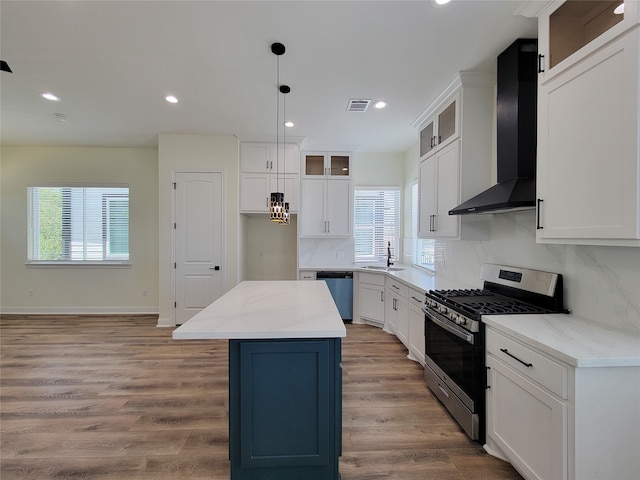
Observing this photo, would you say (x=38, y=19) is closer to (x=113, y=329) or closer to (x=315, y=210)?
(x=315, y=210)

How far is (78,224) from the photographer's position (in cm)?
483

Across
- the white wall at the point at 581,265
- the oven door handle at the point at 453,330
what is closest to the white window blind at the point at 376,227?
the white wall at the point at 581,265

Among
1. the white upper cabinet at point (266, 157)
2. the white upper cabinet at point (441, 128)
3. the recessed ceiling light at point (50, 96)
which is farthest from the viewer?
the white upper cabinet at point (266, 157)

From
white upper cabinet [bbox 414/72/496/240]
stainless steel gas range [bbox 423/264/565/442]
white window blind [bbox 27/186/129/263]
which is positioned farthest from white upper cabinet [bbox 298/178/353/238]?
white window blind [bbox 27/186/129/263]

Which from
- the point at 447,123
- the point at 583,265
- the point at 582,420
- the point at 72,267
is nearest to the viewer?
the point at 582,420

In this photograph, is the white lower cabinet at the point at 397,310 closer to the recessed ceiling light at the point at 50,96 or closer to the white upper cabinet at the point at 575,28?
the white upper cabinet at the point at 575,28

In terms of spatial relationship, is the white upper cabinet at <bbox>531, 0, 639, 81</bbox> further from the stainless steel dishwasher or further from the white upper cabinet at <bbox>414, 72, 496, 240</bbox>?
the stainless steel dishwasher

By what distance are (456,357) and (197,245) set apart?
371cm

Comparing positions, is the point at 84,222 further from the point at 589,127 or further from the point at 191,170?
the point at 589,127

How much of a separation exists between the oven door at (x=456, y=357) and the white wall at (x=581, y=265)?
67 centimetres

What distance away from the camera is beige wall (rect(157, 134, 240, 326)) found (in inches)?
166

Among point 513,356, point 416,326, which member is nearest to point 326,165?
point 416,326

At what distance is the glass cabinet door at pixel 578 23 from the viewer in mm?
1398

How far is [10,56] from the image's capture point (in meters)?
2.38
